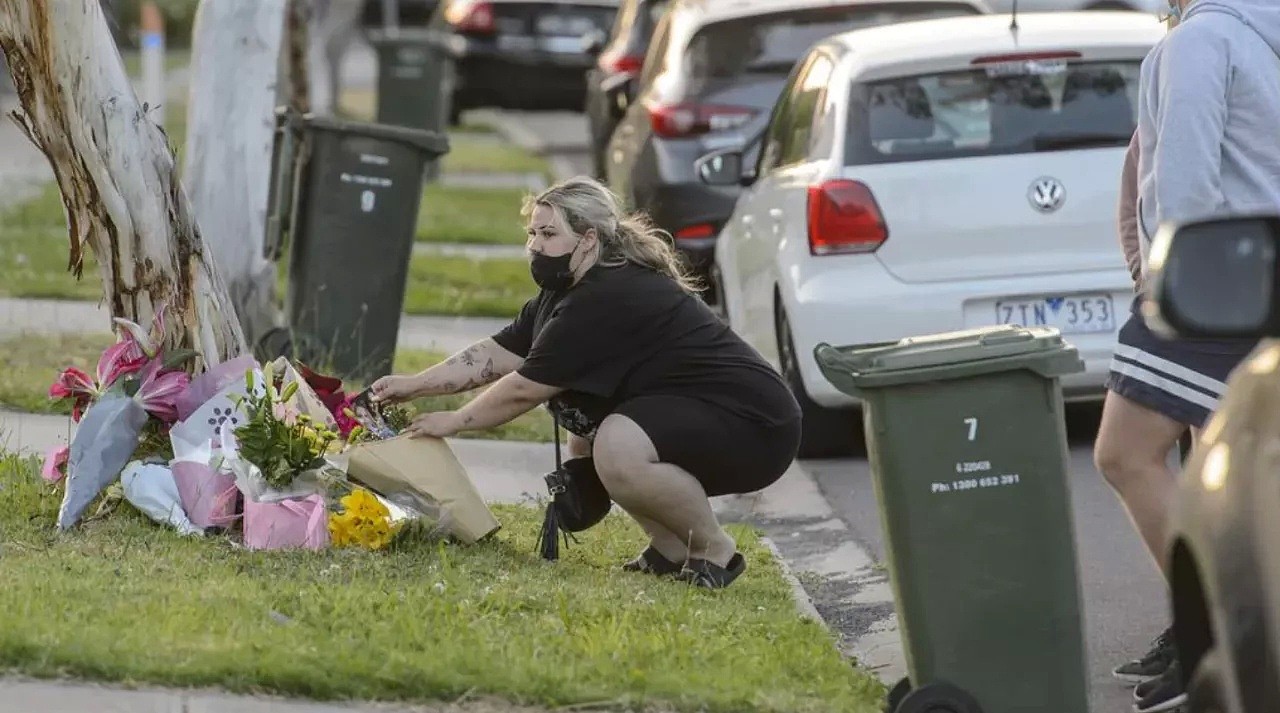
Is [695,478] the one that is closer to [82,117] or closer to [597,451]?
[597,451]

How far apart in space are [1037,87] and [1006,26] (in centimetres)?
41

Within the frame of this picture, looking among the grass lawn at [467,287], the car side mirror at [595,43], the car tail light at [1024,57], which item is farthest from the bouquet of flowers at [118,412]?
the car side mirror at [595,43]

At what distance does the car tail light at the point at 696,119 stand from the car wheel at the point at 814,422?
2.71 metres

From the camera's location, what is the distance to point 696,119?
11.7 meters

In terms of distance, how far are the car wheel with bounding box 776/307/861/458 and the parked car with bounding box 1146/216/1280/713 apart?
16.7 feet

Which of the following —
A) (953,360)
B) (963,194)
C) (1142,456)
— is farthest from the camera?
(963,194)

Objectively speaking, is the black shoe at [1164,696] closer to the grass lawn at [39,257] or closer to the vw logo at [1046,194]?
the vw logo at [1046,194]

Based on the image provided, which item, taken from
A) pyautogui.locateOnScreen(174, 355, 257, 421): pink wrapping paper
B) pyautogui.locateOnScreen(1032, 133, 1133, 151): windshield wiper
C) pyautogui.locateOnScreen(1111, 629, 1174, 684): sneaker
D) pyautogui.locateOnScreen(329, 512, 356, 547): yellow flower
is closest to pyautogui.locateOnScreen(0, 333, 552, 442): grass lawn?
pyautogui.locateOnScreen(174, 355, 257, 421): pink wrapping paper

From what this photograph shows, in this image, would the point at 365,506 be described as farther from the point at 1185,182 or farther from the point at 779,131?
the point at 779,131

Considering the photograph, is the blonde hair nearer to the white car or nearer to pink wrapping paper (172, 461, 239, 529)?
pink wrapping paper (172, 461, 239, 529)

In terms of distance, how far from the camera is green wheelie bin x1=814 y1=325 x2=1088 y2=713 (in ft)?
16.8

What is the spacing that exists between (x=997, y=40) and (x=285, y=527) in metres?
3.49

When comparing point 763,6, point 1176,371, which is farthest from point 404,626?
point 763,6

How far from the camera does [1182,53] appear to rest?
5332mm
